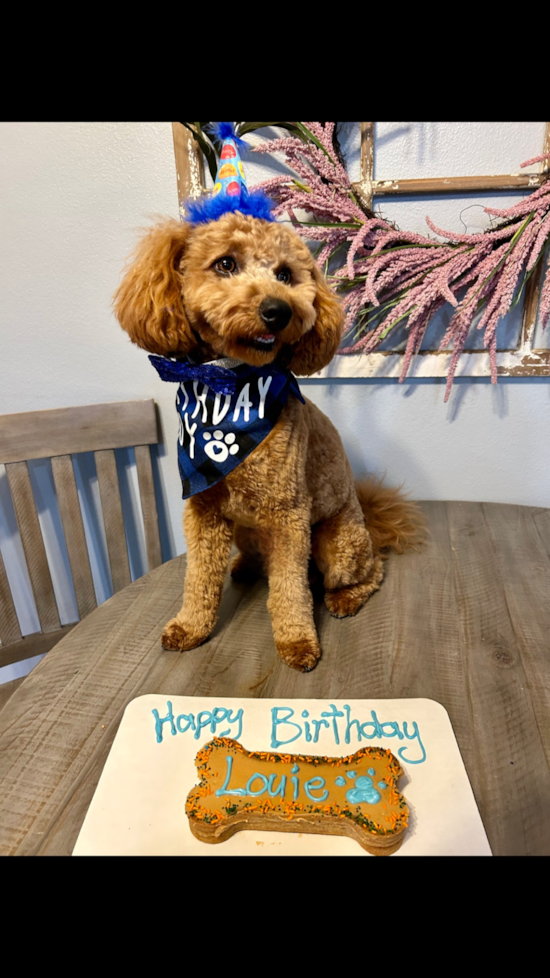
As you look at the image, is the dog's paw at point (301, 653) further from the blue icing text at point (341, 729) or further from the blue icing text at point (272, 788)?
the blue icing text at point (272, 788)

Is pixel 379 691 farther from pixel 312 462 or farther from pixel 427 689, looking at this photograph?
pixel 312 462

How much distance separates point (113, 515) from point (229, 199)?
784 mm

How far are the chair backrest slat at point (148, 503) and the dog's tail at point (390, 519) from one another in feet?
1.62

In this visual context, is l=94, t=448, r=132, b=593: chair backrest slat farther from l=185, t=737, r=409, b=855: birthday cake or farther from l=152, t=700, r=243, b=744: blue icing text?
l=185, t=737, r=409, b=855: birthday cake

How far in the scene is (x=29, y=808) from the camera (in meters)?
0.56

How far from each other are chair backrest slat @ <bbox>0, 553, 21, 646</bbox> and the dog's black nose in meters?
0.83

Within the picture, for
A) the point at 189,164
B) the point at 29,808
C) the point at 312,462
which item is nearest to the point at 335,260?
the point at 189,164

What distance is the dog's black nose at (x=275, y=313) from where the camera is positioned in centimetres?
64

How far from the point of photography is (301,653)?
0.77 meters

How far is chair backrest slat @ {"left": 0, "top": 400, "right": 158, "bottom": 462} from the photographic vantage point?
1.08 m

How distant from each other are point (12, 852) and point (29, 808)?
45 mm

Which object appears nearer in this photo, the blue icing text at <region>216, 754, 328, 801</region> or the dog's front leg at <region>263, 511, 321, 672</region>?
the blue icing text at <region>216, 754, 328, 801</region>

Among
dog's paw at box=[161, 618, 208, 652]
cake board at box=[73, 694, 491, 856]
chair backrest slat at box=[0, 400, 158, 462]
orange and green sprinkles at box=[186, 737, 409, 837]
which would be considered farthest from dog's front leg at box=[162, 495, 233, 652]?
chair backrest slat at box=[0, 400, 158, 462]

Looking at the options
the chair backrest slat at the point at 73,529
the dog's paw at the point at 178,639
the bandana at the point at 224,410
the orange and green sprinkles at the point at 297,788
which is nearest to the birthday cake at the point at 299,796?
the orange and green sprinkles at the point at 297,788
